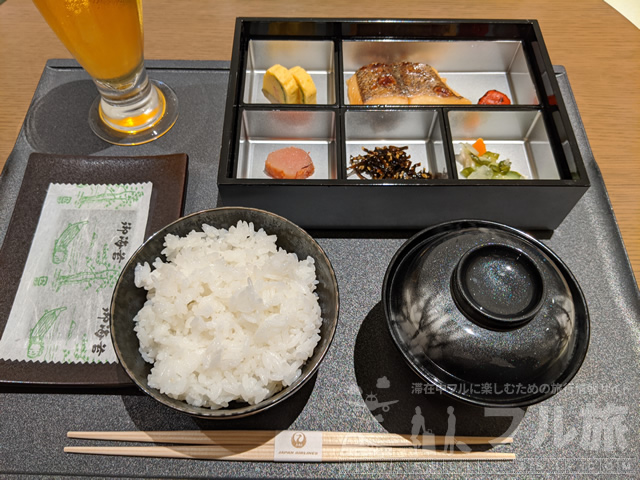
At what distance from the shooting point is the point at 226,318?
3.70 ft

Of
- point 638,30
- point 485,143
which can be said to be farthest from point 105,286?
point 638,30

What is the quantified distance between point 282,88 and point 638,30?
1766 mm

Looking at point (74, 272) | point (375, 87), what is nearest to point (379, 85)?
point (375, 87)

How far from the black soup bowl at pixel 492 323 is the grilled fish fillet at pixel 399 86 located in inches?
30.8

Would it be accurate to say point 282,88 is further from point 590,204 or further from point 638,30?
point 638,30

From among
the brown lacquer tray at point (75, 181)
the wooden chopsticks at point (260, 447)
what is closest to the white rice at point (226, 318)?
the wooden chopsticks at point (260, 447)

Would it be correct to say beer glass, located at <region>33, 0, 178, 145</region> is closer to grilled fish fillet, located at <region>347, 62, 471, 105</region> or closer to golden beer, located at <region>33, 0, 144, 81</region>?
golden beer, located at <region>33, 0, 144, 81</region>

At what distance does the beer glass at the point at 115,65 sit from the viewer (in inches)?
52.1

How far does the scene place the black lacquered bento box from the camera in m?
1.39

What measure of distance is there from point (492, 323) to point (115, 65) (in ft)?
4.61

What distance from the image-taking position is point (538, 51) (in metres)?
1.72

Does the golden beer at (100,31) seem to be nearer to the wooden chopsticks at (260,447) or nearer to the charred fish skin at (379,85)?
the charred fish skin at (379,85)

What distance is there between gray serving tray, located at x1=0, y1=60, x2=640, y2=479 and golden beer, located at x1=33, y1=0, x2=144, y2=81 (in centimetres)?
60

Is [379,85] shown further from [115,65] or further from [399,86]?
[115,65]
